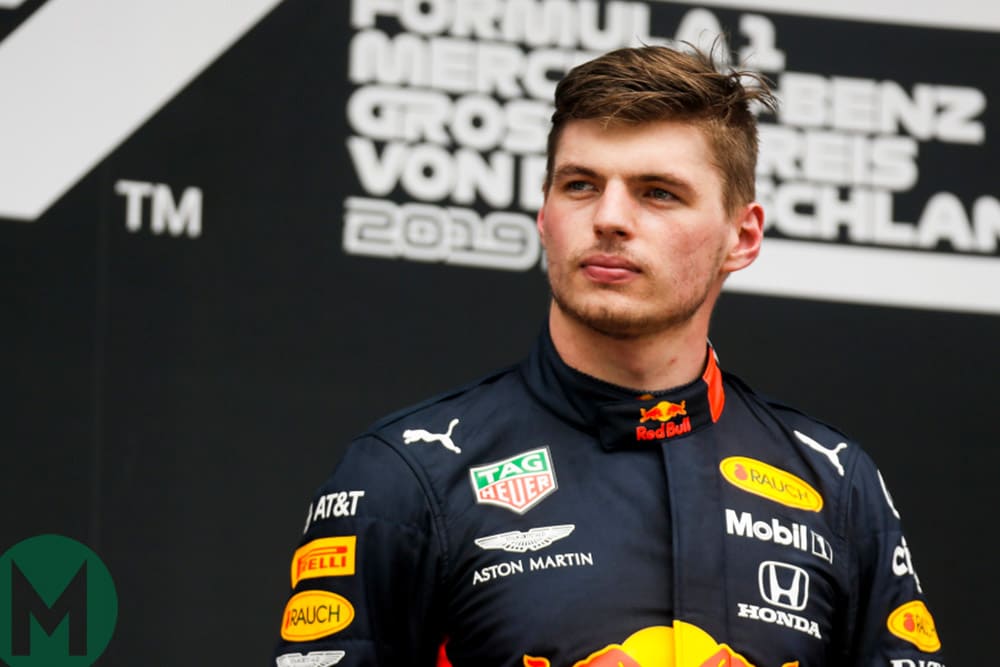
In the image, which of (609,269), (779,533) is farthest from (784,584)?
(609,269)

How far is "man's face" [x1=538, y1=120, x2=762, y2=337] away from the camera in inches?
70.7

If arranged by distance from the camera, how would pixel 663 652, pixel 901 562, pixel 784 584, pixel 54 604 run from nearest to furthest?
1. pixel 663 652
2. pixel 784 584
3. pixel 901 562
4. pixel 54 604

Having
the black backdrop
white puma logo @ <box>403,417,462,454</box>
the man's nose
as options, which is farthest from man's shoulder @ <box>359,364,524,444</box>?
the black backdrop

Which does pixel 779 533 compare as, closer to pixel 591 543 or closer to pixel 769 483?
pixel 769 483

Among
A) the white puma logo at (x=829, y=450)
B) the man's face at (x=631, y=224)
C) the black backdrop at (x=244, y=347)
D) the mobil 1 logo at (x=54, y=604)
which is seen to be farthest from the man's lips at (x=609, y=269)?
the mobil 1 logo at (x=54, y=604)

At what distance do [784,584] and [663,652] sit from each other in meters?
0.19

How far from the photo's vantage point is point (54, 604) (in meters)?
2.60

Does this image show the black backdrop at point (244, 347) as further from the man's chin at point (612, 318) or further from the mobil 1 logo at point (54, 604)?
the man's chin at point (612, 318)

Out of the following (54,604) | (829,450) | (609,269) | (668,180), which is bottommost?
(54,604)

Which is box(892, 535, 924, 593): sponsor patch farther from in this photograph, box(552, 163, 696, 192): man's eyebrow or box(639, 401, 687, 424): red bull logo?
box(552, 163, 696, 192): man's eyebrow

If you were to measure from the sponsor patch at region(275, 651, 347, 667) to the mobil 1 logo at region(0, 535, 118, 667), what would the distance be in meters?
0.93

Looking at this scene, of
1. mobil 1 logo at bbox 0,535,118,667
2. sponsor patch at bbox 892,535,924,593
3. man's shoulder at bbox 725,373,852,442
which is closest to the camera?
sponsor patch at bbox 892,535,924,593

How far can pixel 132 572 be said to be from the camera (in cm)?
263

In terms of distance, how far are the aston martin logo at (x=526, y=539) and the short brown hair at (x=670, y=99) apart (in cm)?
44
